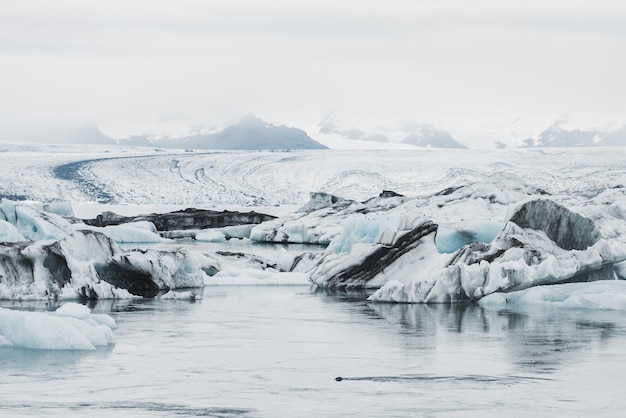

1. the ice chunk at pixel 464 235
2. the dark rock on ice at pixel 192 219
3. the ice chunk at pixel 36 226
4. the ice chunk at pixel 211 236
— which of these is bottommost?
the ice chunk at pixel 211 236

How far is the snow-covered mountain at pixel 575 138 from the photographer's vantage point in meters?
103

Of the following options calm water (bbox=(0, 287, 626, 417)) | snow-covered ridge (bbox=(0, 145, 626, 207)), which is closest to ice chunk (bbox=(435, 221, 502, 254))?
calm water (bbox=(0, 287, 626, 417))

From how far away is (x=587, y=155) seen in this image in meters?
53.7

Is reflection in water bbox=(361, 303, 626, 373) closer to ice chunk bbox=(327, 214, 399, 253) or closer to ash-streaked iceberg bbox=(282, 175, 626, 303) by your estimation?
ash-streaked iceberg bbox=(282, 175, 626, 303)

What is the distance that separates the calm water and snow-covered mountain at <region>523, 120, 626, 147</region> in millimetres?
93717

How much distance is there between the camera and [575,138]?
110750 mm

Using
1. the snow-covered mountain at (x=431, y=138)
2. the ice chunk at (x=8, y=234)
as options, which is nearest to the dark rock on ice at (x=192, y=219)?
the ice chunk at (x=8, y=234)

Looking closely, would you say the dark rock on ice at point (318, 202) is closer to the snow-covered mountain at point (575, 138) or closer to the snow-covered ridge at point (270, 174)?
the snow-covered ridge at point (270, 174)

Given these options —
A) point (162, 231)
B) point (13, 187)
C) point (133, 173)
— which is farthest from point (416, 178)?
point (162, 231)

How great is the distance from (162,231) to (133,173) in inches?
921

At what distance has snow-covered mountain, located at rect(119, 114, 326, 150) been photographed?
278 feet

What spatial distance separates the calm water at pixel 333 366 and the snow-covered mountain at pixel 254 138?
→ 74048mm

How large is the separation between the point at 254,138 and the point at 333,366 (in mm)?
79457

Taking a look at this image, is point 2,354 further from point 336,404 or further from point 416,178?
point 416,178
